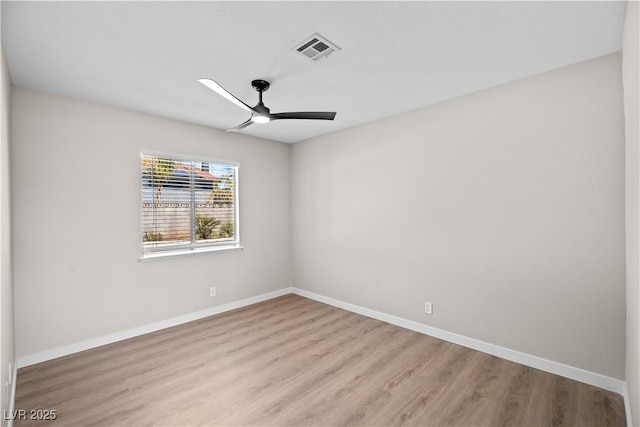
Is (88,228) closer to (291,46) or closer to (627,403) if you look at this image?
(291,46)

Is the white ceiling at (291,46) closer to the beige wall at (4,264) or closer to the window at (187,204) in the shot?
the beige wall at (4,264)

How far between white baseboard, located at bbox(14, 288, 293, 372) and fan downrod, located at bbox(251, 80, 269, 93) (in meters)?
2.79

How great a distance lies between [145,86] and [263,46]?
1310 mm

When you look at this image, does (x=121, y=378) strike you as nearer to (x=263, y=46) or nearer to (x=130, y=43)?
(x=130, y=43)

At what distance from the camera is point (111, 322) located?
3.08 meters

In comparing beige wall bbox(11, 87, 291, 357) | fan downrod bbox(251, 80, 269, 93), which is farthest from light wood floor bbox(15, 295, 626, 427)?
fan downrod bbox(251, 80, 269, 93)

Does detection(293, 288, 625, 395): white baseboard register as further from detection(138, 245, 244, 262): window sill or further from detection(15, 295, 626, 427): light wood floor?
detection(138, 245, 244, 262): window sill

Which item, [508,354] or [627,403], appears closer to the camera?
[627,403]

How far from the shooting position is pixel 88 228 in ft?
9.66

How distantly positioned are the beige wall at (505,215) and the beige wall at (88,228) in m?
2.10

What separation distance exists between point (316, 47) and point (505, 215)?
2153 mm

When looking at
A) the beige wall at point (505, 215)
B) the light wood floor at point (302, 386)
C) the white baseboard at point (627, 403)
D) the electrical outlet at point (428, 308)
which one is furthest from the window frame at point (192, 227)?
the white baseboard at point (627, 403)

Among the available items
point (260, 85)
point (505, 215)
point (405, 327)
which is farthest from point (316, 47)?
point (405, 327)

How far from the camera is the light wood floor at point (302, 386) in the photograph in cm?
196
